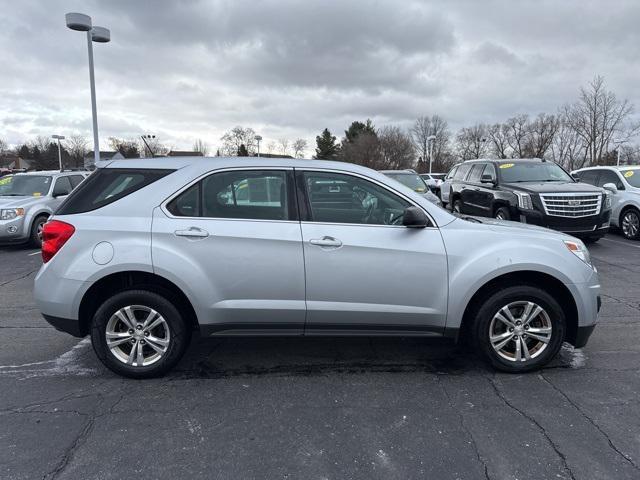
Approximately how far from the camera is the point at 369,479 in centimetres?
249

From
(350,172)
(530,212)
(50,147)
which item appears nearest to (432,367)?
(350,172)

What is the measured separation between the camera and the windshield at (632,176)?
36.5 ft

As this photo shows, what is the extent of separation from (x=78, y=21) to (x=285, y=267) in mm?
12210

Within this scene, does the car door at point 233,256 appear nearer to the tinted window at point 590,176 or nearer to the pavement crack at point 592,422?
the pavement crack at point 592,422

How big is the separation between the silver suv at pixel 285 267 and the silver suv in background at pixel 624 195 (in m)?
8.83

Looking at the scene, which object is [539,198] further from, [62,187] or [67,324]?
[62,187]

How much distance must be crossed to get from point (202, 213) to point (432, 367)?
2.34 m

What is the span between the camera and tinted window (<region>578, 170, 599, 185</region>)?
12.1 metres

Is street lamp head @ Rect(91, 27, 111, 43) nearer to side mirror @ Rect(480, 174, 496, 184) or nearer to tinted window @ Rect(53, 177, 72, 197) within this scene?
tinted window @ Rect(53, 177, 72, 197)

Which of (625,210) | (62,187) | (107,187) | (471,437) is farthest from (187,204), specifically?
(625,210)

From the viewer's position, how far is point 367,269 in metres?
3.48

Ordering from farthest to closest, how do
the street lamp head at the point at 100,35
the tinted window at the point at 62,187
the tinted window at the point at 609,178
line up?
the street lamp head at the point at 100,35 → the tinted window at the point at 609,178 → the tinted window at the point at 62,187

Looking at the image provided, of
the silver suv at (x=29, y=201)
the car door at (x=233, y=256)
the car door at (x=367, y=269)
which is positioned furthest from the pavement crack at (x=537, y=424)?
the silver suv at (x=29, y=201)

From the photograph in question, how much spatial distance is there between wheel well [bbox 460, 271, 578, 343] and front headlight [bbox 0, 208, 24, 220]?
33.3 ft
